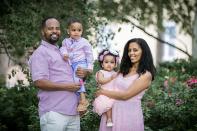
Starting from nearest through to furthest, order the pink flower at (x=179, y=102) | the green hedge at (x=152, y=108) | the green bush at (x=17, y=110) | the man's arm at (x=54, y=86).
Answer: the man's arm at (x=54, y=86) → the green hedge at (x=152, y=108) → the pink flower at (x=179, y=102) → the green bush at (x=17, y=110)

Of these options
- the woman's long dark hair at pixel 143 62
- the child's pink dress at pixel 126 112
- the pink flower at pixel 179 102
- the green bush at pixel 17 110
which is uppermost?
the woman's long dark hair at pixel 143 62

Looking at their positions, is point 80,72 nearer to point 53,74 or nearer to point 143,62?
point 53,74

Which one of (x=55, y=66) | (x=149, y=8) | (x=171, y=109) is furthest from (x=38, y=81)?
(x=149, y=8)

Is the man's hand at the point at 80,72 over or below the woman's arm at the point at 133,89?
over

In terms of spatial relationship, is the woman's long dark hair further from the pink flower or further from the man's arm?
the pink flower

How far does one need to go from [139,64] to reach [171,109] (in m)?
3.17

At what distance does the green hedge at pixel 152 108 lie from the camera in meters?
8.79

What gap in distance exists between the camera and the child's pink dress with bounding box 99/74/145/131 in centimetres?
587

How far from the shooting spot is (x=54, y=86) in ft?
18.9

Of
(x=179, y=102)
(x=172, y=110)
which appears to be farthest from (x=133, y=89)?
(x=179, y=102)

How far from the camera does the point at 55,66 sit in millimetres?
5816

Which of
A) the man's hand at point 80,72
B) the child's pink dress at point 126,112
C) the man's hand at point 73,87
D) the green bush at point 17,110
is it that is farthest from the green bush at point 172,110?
the man's hand at point 73,87

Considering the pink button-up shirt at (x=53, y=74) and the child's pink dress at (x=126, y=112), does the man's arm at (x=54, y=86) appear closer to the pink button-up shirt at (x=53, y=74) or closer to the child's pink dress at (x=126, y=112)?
the pink button-up shirt at (x=53, y=74)

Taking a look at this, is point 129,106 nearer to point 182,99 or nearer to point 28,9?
point 182,99
